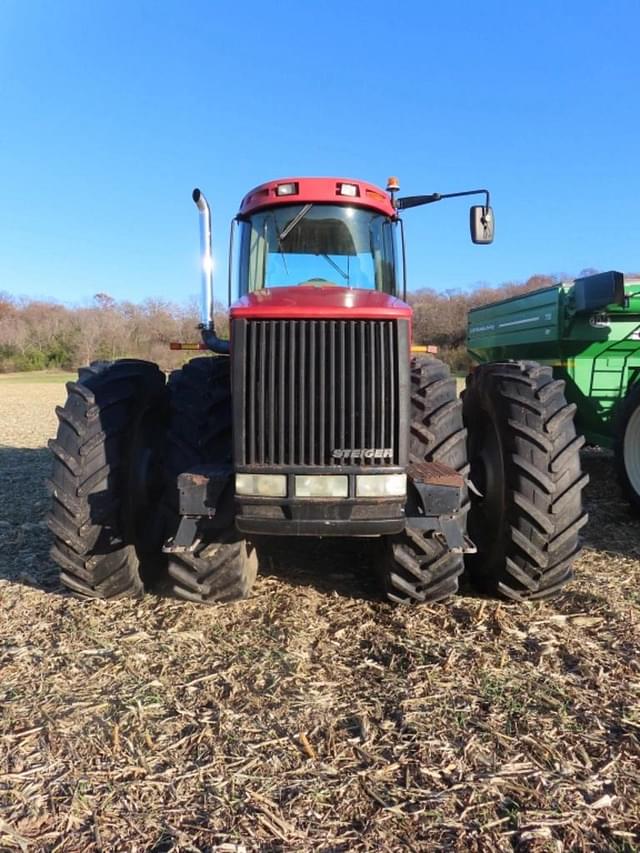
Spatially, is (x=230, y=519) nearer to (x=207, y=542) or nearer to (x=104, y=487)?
(x=207, y=542)

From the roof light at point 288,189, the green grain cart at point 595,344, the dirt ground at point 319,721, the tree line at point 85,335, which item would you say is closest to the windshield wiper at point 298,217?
the roof light at point 288,189

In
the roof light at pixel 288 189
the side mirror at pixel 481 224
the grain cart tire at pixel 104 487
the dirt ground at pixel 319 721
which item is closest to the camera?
the dirt ground at pixel 319 721

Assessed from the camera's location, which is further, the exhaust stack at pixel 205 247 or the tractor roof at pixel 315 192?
the tractor roof at pixel 315 192

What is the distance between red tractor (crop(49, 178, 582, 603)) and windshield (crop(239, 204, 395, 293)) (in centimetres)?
1

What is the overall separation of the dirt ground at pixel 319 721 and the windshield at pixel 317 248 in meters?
1.89

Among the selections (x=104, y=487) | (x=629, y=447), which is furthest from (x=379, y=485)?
(x=629, y=447)

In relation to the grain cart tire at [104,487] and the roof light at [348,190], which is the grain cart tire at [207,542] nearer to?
the grain cart tire at [104,487]

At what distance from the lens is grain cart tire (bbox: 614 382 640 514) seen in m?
5.40

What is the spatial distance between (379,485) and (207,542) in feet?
3.29

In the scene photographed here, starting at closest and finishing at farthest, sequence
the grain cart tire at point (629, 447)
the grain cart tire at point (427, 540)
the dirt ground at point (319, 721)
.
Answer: the dirt ground at point (319, 721)
the grain cart tire at point (427, 540)
the grain cart tire at point (629, 447)

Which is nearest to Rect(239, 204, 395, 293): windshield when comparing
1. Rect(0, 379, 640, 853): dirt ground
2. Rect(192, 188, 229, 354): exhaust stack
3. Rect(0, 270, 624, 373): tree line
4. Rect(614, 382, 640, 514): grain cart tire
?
Rect(192, 188, 229, 354): exhaust stack

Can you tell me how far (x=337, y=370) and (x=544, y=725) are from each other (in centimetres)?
171

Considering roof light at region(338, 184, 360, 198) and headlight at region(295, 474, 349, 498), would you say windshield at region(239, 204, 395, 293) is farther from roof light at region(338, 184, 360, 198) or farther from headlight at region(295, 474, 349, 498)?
headlight at region(295, 474, 349, 498)

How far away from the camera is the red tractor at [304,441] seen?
3133 millimetres
